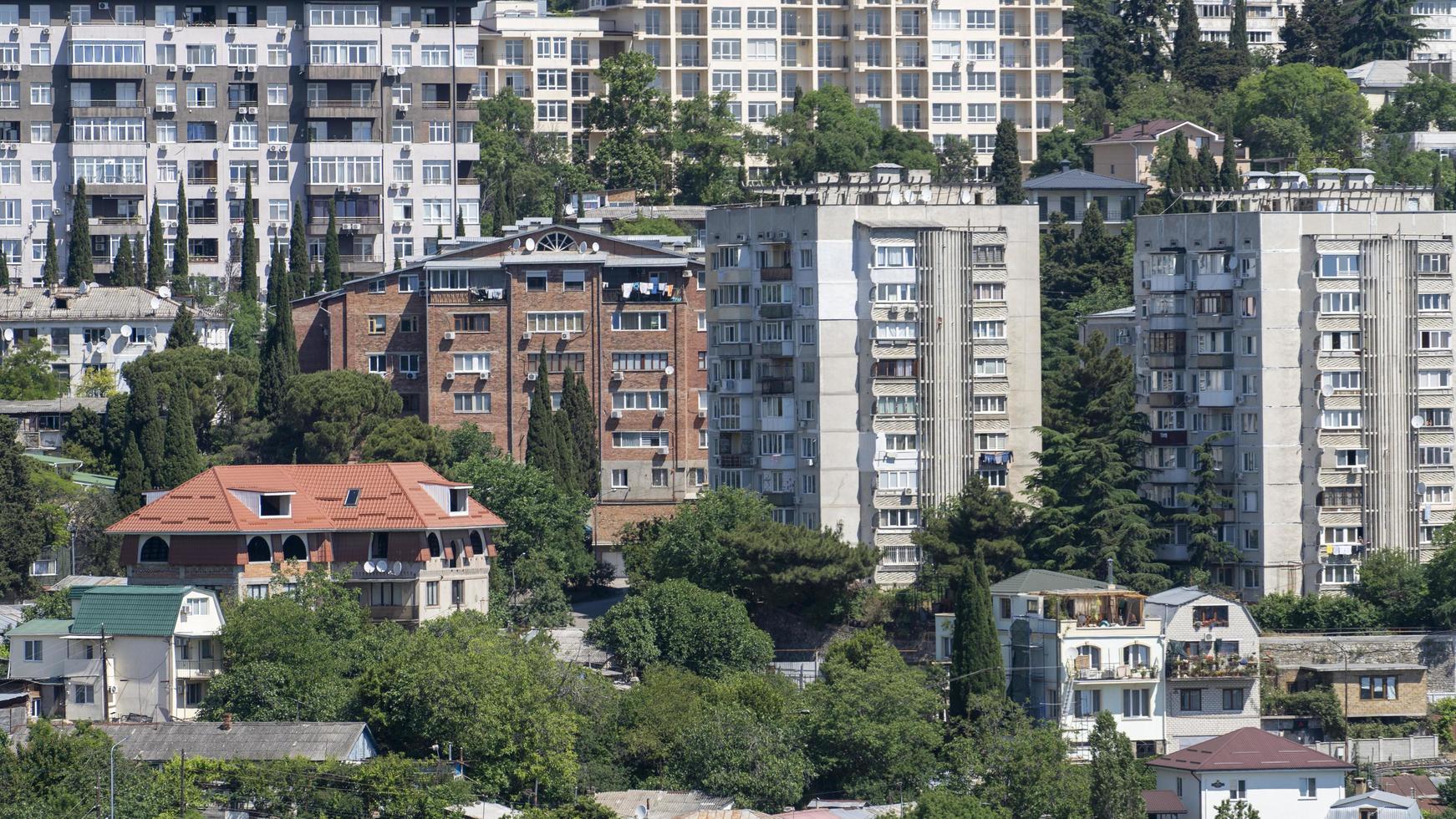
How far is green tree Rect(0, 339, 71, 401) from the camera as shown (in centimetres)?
13925

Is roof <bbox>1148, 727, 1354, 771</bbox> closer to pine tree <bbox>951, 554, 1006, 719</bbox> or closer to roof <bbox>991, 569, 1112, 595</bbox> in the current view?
pine tree <bbox>951, 554, 1006, 719</bbox>

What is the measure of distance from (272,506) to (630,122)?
220 ft

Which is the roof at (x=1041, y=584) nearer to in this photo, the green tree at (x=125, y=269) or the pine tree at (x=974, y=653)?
the pine tree at (x=974, y=653)

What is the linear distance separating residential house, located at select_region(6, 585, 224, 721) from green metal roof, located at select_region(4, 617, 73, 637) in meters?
0.07

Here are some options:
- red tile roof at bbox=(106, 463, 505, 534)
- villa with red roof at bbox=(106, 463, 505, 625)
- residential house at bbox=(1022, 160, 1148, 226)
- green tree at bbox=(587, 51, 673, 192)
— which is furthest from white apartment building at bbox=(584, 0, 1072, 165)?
villa with red roof at bbox=(106, 463, 505, 625)

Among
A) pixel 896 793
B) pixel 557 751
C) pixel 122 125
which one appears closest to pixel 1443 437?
pixel 896 793

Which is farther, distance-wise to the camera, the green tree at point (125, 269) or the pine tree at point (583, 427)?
the green tree at point (125, 269)

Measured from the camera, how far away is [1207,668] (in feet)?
340

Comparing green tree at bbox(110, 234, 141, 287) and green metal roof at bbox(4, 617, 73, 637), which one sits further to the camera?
green tree at bbox(110, 234, 141, 287)

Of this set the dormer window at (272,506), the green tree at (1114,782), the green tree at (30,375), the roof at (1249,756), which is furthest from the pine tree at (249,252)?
the green tree at (1114,782)

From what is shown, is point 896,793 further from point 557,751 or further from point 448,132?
point 448,132

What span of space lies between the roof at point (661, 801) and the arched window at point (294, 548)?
664 inches

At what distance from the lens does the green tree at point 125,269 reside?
151625 mm

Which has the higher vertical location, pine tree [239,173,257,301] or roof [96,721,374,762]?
pine tree [239,173,257,301]
